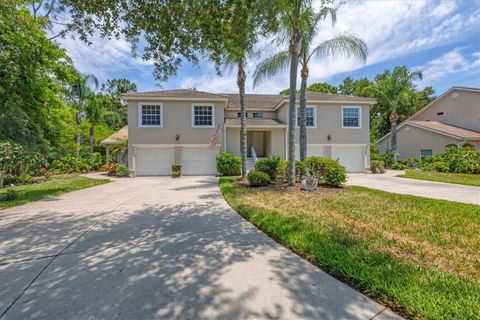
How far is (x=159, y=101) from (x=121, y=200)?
10.0m

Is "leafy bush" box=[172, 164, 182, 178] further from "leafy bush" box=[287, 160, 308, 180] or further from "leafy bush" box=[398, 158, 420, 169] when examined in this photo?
"leafy bush" box=[398, 158, 420, 169]

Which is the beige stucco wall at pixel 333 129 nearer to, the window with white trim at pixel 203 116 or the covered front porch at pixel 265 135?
the covered front porch at pixel 265 135

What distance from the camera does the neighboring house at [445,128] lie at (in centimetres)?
1972

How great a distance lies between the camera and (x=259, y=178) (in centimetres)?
995

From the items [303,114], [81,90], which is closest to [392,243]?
[303,114]

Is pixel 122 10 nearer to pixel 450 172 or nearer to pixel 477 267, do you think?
Answer: pixel 477 267

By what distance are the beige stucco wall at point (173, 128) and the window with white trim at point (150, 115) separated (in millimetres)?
285

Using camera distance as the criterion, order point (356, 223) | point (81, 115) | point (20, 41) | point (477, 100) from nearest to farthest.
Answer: point (356, 223) < point (20, 41) < point (477, 100) < point (81, 115)

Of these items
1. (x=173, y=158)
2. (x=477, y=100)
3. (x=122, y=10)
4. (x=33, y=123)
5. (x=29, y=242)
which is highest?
(x=477, y=100)

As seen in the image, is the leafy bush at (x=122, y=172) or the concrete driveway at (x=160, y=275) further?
the leafy bush at (x=122, y=172)

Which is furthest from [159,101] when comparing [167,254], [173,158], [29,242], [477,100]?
[477,100]

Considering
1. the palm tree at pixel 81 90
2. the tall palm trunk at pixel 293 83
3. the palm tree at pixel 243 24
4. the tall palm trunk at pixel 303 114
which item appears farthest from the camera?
the palm tree at pixel 81 90

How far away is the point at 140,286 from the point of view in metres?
2.78

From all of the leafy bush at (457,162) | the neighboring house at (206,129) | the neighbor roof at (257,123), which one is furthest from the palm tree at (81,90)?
the leafy bush at (457,162)
